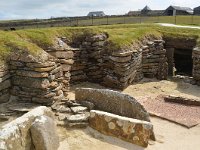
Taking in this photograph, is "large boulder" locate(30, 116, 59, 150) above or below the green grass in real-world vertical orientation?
below

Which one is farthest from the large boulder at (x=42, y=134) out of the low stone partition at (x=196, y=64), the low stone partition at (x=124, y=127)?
the low stone partition at (x=196, y=64)

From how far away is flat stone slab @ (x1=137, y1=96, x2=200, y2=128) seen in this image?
10391 millimetres

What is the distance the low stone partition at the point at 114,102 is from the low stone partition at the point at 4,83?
7.65 feet

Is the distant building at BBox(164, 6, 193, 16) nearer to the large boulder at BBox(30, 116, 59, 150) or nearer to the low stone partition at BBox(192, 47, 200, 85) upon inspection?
the low stone partition at BBox(192, 47, 200, 85)

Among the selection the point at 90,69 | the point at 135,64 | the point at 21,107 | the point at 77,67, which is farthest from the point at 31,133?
the point at 135,64

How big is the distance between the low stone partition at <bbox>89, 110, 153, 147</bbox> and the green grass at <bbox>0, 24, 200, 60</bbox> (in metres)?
3.47

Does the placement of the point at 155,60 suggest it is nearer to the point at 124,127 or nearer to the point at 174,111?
the point at 174,111

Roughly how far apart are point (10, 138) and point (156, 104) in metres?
6.68

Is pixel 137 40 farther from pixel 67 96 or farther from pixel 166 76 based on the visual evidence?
pixel 67 96

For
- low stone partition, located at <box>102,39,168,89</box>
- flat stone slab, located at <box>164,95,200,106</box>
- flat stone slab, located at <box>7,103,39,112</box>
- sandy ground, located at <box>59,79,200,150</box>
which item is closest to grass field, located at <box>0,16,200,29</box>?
low stone partition, located at <box>102,39,168,89</box>

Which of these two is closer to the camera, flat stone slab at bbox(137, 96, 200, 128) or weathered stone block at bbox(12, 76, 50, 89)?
flat stone slab at bbox(137, 96, 200, 128)

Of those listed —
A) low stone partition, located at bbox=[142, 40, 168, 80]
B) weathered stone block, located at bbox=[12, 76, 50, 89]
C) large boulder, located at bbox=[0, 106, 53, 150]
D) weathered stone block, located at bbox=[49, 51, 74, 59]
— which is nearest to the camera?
large boulder, located at bbox=[0, 106, 53, 150]

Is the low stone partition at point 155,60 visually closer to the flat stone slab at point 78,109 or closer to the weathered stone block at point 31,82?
the flat stone slab at point 78,109

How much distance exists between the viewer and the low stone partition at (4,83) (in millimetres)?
10484
